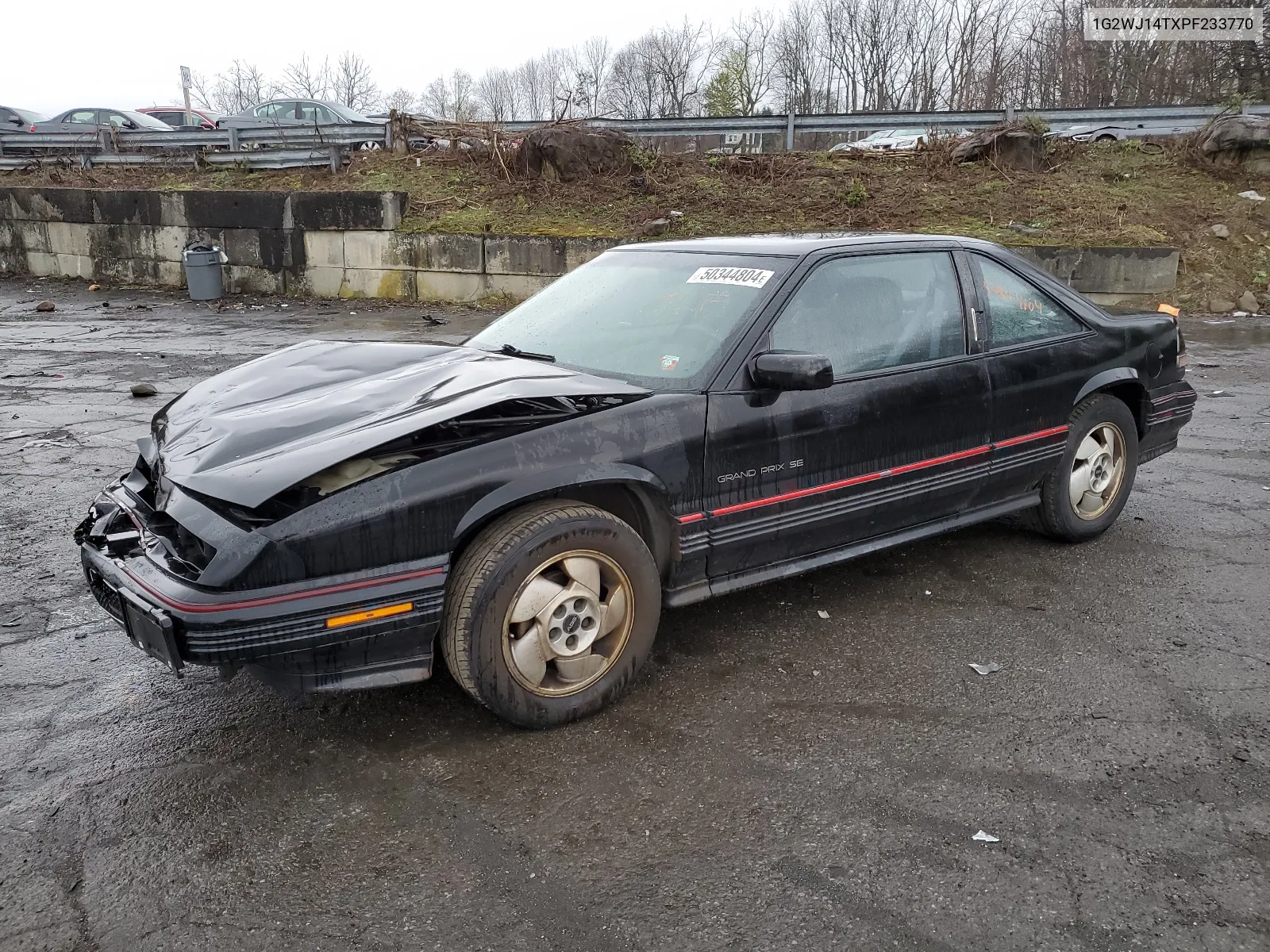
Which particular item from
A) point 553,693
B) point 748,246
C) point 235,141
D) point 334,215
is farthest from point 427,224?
point 553,693

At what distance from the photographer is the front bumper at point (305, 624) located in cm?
253

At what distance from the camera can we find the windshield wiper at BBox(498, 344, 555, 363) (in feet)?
12.1

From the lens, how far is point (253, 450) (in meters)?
2.87

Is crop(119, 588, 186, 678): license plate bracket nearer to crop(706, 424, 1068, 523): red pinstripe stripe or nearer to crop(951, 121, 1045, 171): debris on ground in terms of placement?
crop(706, 424, 1068, 523): red pinstripe stripe

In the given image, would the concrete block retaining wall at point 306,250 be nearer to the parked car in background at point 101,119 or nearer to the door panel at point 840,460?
the parked car in background at point 101,119

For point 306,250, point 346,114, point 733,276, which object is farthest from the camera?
point 346,114

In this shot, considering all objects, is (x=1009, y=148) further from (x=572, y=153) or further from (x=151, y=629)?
(x=151, y=629)

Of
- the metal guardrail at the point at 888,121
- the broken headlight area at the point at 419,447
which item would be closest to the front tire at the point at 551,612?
the broken headlight area at the point at 419,447

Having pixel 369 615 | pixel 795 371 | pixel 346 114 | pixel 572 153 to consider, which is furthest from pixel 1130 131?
pixel 346 114

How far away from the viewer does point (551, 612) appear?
2939 millimetres

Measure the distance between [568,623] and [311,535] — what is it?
85 cm

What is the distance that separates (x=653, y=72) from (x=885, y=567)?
60162mm

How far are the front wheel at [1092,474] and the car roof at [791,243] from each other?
0.96 meters

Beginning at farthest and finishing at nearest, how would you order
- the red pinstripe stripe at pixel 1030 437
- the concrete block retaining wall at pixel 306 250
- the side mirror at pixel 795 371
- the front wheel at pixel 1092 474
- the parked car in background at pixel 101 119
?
the parked car in background at pixel 101 119 < the concrete block retaining wall at pixel 306 250 < the front wheel at pixel 1092 474 < the red pinstripe stripe at pixel 1030 437 < the side mirror at pixel 795 371
